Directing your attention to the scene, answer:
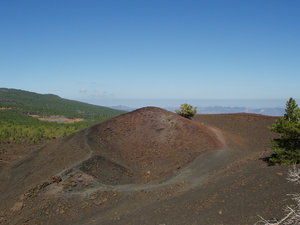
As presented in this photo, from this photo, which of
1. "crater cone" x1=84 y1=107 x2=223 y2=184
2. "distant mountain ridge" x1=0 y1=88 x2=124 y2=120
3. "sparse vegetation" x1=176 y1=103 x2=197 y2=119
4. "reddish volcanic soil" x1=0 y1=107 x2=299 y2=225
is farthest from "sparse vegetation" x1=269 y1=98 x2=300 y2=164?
"distant mountain ridge" x1=0 y1=88 x2=124 y2=120

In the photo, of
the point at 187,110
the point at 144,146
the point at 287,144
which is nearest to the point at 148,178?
the point at 144,146

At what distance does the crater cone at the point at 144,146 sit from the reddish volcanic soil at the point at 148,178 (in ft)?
0.25

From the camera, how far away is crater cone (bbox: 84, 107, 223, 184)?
53.5ft

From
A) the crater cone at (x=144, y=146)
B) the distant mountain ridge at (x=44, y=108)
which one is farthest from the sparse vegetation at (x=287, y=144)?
the distant mountain ridge at (x=44, y=108)

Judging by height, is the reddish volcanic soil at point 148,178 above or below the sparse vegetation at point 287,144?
below

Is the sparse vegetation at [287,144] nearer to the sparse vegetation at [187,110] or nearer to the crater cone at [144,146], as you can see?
the crater cone at [144,146]

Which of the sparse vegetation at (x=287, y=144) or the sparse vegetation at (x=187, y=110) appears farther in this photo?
the sparse vegetation at (x=187, y=110)

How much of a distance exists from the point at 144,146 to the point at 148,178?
4075mm

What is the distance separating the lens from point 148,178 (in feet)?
52.0

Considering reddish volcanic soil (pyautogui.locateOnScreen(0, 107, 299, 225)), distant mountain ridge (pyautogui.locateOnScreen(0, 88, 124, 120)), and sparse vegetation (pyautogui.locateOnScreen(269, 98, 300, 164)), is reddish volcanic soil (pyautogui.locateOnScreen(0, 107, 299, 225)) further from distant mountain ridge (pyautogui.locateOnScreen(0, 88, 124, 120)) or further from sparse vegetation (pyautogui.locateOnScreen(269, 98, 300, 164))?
distant mountain ridge (pyautogui.locateOnScreen(0, 88, 124, 120))

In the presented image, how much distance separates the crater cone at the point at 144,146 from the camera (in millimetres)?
16312

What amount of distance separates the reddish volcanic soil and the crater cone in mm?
77

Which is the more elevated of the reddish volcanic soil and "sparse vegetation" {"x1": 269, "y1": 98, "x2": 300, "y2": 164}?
"sparse vegetation" {"x1": 269, "y1": 98, "x2": 300, "y2": 164}

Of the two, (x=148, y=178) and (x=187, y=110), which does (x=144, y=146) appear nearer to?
(x=148, y=178)
